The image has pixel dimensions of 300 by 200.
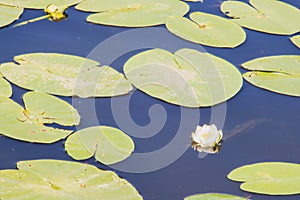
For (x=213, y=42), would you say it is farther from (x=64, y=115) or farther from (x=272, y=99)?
(x=64, y=115)

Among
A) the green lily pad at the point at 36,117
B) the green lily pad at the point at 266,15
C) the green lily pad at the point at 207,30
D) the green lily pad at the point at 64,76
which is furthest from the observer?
the green lily pad at the point at 266,15

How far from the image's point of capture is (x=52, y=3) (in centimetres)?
278

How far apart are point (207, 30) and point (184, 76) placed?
1.40 feet

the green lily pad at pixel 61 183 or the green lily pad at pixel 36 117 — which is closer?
the green lily pad at pixel 61 183

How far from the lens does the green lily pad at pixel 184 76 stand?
2.17 metres

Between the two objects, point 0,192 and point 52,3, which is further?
point 52,3

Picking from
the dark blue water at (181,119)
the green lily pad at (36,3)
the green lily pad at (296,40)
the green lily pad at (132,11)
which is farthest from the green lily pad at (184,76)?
the green lily pad at (36,3)

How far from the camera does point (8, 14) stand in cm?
263

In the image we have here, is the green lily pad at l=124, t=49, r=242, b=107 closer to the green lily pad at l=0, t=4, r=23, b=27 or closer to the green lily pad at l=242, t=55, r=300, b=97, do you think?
the green lily pad at l=242, t=55, r=300, b=97

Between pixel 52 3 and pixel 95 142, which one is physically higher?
pixel 52 3

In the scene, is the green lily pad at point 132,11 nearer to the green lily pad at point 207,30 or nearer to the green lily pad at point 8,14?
the green lily pad at point 207,30

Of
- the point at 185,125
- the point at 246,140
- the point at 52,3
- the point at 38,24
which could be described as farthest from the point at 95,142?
the point at 52,3

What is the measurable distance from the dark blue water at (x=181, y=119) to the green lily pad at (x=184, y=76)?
0.13 feet

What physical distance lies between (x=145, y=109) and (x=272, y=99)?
1.60 feet
